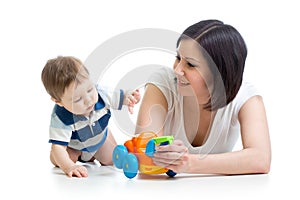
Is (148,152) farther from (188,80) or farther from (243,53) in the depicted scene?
(243,53)

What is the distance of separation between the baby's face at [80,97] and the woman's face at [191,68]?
1.00ft

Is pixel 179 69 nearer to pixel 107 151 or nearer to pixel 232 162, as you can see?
pixel 232 162

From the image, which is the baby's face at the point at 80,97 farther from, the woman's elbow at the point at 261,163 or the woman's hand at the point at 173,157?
the woman's elbow at the point at 261,163

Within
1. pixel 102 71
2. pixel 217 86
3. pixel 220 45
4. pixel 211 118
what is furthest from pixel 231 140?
pixel 102 71

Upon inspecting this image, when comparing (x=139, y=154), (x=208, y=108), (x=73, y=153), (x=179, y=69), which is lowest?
(x=73, y=153)

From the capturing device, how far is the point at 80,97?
2.13 m

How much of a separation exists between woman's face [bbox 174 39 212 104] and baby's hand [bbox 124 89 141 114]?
0.18m

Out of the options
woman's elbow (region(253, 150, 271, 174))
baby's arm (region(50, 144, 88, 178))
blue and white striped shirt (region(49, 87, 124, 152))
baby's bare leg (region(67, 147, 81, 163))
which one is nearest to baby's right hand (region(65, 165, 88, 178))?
baby's arm (region(50, 144, 88, 178))

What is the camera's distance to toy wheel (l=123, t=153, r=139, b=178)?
205 cm

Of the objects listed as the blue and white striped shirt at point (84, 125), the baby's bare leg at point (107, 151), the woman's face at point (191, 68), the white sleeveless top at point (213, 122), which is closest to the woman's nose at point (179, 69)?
the woman's face at point (191, 68)

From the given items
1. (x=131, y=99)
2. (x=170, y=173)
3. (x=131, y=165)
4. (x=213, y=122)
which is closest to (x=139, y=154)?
(x=131, y=165)

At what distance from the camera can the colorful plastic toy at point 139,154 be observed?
6.72 feet

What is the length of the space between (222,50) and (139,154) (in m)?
0.45

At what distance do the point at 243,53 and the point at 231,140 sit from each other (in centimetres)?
39
